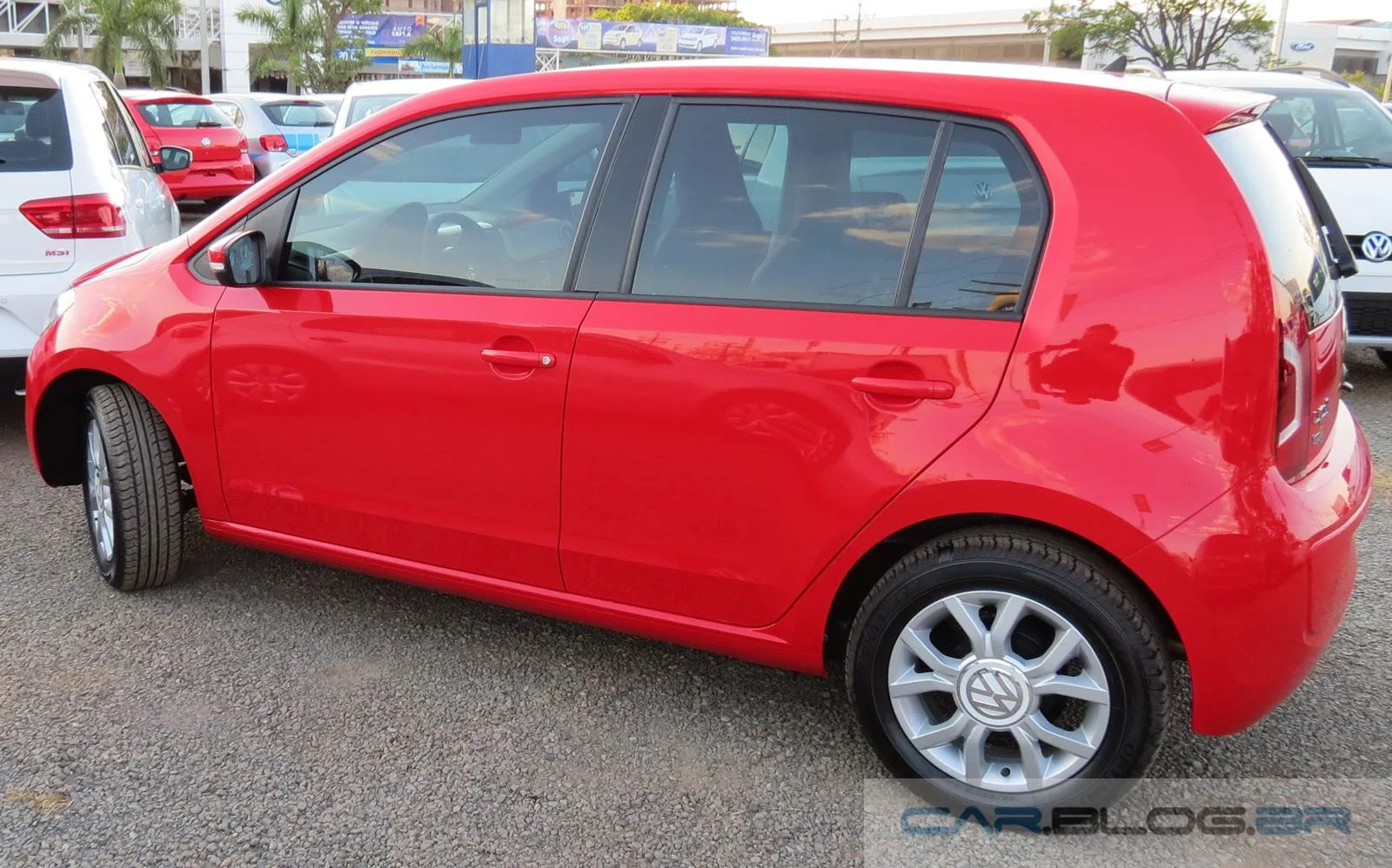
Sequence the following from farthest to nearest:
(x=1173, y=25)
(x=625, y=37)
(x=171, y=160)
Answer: (x=625, y=37) → (x=1173, y=25) → (x=171, y=160)

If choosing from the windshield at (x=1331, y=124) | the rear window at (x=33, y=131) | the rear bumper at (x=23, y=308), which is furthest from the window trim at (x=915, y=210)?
the windshield at (x=1331, y=124)

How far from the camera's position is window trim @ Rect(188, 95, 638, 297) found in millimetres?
3004

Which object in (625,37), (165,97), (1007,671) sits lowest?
(1007,671)

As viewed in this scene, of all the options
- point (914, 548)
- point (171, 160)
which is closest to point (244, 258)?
point (914, 548)

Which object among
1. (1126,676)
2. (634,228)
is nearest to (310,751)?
(634,228)

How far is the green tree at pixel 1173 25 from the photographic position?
981 inches

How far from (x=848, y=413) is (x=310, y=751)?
1586 millimetres

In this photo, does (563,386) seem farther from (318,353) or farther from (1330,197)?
(1330,197)

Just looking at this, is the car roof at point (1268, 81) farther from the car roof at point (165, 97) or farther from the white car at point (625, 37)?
the white car at point (625, 37)

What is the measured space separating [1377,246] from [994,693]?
5.21 m

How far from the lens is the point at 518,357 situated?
2.96 m

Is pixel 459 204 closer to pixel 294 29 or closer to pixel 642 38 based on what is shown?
pixel 294 29

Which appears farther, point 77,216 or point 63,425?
point 77,216

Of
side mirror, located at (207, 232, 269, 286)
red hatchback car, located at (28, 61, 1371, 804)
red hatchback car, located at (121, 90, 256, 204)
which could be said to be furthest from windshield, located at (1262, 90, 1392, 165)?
red hatchback car, located at (121, 90, 256, 204)
